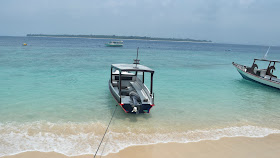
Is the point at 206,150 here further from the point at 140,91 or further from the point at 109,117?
the point at 140,91

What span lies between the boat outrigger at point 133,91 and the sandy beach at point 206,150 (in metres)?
2.65

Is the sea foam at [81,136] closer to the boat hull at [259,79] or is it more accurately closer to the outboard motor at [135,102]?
the outboard motor at [135,102]

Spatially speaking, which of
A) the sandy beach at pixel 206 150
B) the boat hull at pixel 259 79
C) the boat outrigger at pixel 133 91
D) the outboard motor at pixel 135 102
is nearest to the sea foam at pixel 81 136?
the sandy beach at pixel 206 150

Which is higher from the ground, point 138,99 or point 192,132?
point 138,99

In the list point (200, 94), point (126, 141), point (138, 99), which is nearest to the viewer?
point (126, 141)

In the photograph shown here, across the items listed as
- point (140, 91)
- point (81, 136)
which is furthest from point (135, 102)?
point (81, 136)

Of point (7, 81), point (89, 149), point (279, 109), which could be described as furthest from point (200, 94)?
point (7, 81)

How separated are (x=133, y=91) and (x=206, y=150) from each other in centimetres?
601

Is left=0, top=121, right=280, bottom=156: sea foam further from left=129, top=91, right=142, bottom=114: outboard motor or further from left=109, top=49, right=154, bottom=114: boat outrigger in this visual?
left=109, top=49, right=154, bottom=114: boat outrigger

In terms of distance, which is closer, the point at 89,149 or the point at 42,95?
the point at 89,149

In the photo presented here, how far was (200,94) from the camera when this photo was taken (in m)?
17.4

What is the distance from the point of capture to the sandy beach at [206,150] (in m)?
8.14

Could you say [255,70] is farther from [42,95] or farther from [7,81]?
[7,81]

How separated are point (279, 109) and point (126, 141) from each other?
1235 centimetres
